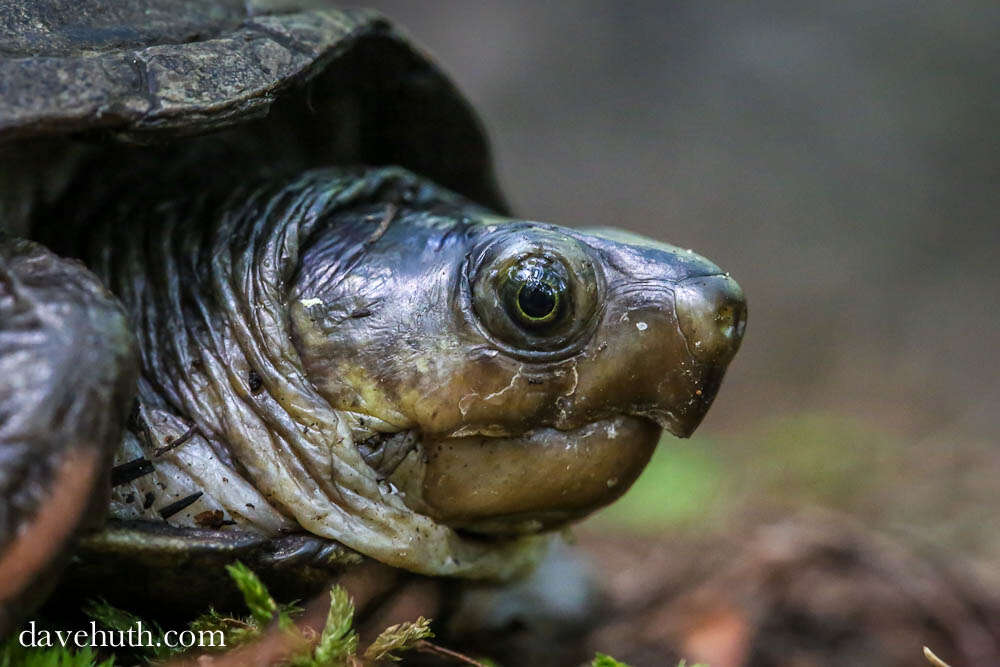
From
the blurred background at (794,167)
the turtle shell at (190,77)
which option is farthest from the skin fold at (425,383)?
the blurred background at (794,167)

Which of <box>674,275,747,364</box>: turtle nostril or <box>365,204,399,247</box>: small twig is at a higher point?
<box>674,275,747,364</box>: turtle nostril

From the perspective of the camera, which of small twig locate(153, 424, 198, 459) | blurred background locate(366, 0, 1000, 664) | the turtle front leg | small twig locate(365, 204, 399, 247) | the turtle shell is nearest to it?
the turtle front leg

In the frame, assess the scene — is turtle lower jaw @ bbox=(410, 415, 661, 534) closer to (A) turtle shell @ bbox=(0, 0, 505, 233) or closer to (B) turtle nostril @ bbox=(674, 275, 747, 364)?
(B) turtle nostril @ bbox=(674, 275, 747, 364)

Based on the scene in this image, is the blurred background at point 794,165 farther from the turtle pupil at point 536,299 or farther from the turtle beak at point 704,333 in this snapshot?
the turtle pupil at point 536,299

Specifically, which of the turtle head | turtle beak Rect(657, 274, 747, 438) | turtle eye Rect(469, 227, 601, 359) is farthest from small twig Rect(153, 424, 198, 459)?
turtle beak Rect(657, 274, 747, 438)

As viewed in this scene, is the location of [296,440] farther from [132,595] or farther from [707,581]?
[707,581]

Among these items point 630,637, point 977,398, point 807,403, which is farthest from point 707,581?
A: point 977,398

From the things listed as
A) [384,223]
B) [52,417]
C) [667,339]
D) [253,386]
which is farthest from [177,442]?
[667,339]

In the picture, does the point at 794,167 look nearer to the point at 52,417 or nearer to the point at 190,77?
the point at 190,77
